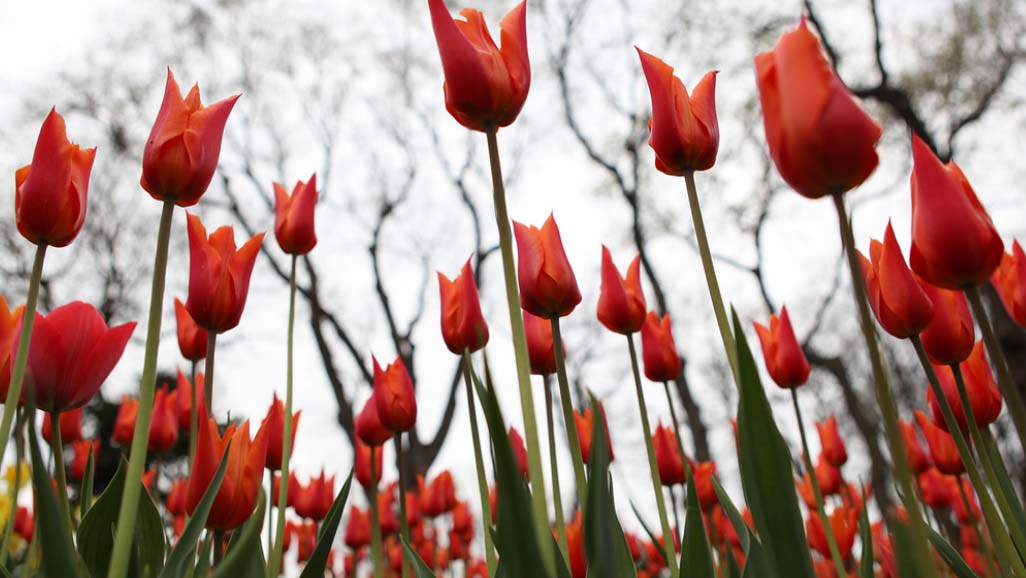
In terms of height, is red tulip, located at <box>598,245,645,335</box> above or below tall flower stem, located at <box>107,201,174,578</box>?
above

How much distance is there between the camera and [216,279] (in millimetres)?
1333

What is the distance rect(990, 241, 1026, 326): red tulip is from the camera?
1.33 metres

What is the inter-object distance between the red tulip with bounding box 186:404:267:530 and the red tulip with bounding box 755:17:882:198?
922 mm

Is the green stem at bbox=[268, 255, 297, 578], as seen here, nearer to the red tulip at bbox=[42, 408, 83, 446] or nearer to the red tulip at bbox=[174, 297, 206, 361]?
the red tulip at bbox=[174, 297, 206, 361]

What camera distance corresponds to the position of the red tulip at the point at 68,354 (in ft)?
3.79

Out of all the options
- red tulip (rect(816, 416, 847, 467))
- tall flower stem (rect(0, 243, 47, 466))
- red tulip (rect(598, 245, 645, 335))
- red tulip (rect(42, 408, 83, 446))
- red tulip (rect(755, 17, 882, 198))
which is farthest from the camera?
red tulip (rect(816, 416, 847, 467))

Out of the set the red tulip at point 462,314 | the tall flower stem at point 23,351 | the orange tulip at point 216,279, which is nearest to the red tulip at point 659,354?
the red tulip at point 462,314

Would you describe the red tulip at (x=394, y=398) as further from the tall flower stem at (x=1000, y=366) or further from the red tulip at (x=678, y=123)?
the tall flower stem at (x=1000, y=366)

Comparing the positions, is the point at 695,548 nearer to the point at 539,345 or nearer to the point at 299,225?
the point at 539,345

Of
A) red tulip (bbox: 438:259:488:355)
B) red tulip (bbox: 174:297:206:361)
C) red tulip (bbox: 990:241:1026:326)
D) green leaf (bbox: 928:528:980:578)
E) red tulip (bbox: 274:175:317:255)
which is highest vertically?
red tulip (bbox: 274:175:317:255)

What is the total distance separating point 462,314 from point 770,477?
0.89 meters

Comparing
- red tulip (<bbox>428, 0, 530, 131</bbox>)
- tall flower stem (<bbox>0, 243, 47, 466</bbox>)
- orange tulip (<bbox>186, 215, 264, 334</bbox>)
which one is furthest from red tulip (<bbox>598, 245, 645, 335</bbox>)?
tall flower stem (<bbox>0, 243, 47, 466</bbox>)

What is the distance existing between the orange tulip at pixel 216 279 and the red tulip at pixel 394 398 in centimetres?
47

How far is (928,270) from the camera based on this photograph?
1.05m
